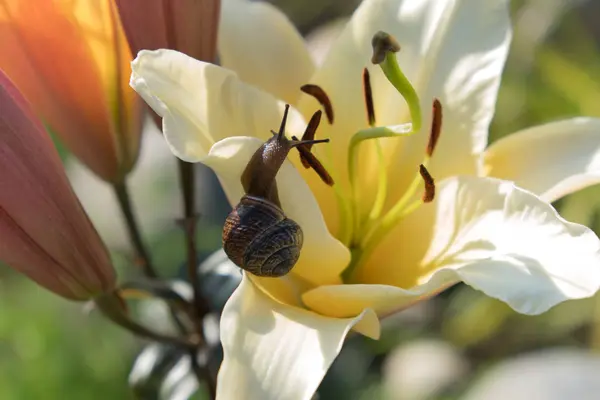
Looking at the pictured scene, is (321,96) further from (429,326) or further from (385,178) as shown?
(429,326)

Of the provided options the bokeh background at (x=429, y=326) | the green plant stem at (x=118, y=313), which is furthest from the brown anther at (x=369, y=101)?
A: the bokeh background at (x=429, y=326)

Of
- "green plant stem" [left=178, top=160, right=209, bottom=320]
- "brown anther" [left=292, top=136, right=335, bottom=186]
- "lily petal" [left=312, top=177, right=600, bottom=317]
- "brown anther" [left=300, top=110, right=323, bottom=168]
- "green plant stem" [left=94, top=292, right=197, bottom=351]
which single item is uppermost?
"brown anther" [left=300, top=110, right=323, bottom=168]

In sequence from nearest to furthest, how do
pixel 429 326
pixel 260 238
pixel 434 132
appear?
pixel 260 238 < pixel 434 132 < pixel 429 326

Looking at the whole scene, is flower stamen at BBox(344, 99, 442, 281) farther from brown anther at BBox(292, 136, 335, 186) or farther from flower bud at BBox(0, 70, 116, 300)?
flower bud at BBox(0, 70, 116, 300)

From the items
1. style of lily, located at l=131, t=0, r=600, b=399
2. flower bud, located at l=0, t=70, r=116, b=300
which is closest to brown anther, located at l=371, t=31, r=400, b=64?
style of lily, located at l=131, t=0, r=600, b=399

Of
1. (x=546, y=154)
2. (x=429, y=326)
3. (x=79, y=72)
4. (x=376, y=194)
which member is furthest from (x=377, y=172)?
(x=429, y=326)
